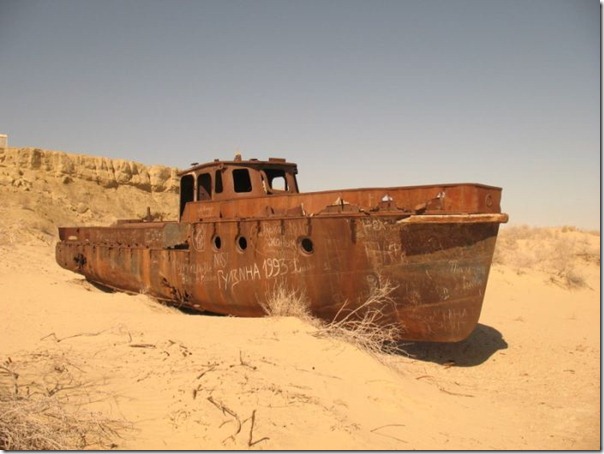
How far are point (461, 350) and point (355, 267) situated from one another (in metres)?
2.78

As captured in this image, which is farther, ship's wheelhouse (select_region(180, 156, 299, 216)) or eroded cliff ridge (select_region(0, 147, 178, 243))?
eroded cliff ridge (select_region(0, 147, 178, 243))

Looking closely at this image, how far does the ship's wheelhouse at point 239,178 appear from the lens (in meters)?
7.71

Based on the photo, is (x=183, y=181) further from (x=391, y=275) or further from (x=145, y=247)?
(x=391, y=275)

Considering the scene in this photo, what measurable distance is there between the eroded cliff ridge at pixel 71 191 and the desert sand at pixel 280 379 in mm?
10234

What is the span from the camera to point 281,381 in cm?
394

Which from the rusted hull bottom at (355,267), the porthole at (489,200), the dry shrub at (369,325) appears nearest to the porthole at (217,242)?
the rusted hull bottom at (355,267)

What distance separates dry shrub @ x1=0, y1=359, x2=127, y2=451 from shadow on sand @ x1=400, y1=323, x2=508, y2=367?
441cm

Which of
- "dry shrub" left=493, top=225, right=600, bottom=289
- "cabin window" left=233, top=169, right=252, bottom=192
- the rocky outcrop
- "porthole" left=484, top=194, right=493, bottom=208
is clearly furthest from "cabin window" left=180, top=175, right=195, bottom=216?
the rocky outcrop

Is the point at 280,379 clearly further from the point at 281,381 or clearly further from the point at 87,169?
the point at 87,169

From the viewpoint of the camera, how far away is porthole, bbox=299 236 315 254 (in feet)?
19.8

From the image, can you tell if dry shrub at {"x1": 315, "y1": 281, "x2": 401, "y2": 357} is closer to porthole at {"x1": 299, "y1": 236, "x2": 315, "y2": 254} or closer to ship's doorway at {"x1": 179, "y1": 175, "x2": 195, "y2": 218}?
porthole at {"x1": 299, "y1": 236, "x2": 315, "y2": 254}

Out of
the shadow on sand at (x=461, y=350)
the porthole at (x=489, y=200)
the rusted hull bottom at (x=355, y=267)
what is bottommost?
the shadow on sand at (x=461, y=350)

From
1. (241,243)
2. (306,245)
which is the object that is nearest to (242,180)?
(241,243)

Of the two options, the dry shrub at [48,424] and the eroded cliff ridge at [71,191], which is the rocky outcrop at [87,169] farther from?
the dry shrub at [48,424]
